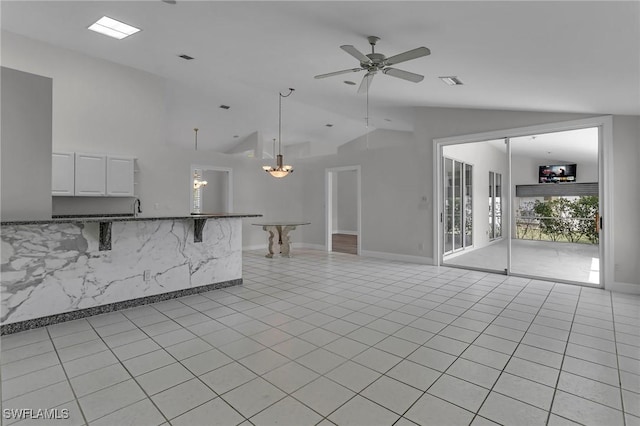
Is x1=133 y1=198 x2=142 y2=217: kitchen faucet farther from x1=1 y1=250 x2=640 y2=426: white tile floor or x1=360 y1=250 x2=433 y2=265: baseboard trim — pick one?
x1=360 y1=250 x2=433 y2=265: baseboard trim

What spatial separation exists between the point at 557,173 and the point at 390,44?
9.38 m

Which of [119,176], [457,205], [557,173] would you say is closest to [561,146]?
[557,173]

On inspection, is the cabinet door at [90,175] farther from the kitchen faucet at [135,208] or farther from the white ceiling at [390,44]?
the white ceiling at [390,44]

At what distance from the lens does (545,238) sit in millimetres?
10109

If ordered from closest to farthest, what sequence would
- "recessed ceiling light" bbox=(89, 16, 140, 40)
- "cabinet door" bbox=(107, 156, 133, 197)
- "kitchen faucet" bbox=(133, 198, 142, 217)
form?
"recessed ceiling light" bbox=(89, 16, 140, 40)
"cabinet door" bbox=(107, 156, 133, 197)
"kitchen faucet" bbox=(133, 198, 142, 217)

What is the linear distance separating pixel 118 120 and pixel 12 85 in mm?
2857

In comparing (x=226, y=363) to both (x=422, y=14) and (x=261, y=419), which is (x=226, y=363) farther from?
(x=422, y=14)

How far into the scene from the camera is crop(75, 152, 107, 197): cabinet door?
5254 millimetres

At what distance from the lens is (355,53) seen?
9.43ft

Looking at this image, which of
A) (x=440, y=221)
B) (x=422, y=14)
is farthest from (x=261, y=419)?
(x=440, y=221)

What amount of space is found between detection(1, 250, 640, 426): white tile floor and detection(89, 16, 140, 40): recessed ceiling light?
3.31 meters

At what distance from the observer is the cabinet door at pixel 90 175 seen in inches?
207

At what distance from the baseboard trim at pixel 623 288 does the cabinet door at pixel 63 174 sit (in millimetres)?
7829

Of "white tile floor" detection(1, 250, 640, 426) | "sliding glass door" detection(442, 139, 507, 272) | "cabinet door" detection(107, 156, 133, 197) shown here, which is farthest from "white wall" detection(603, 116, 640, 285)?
"cabinet door" detection(107, 156, 133, 197)
